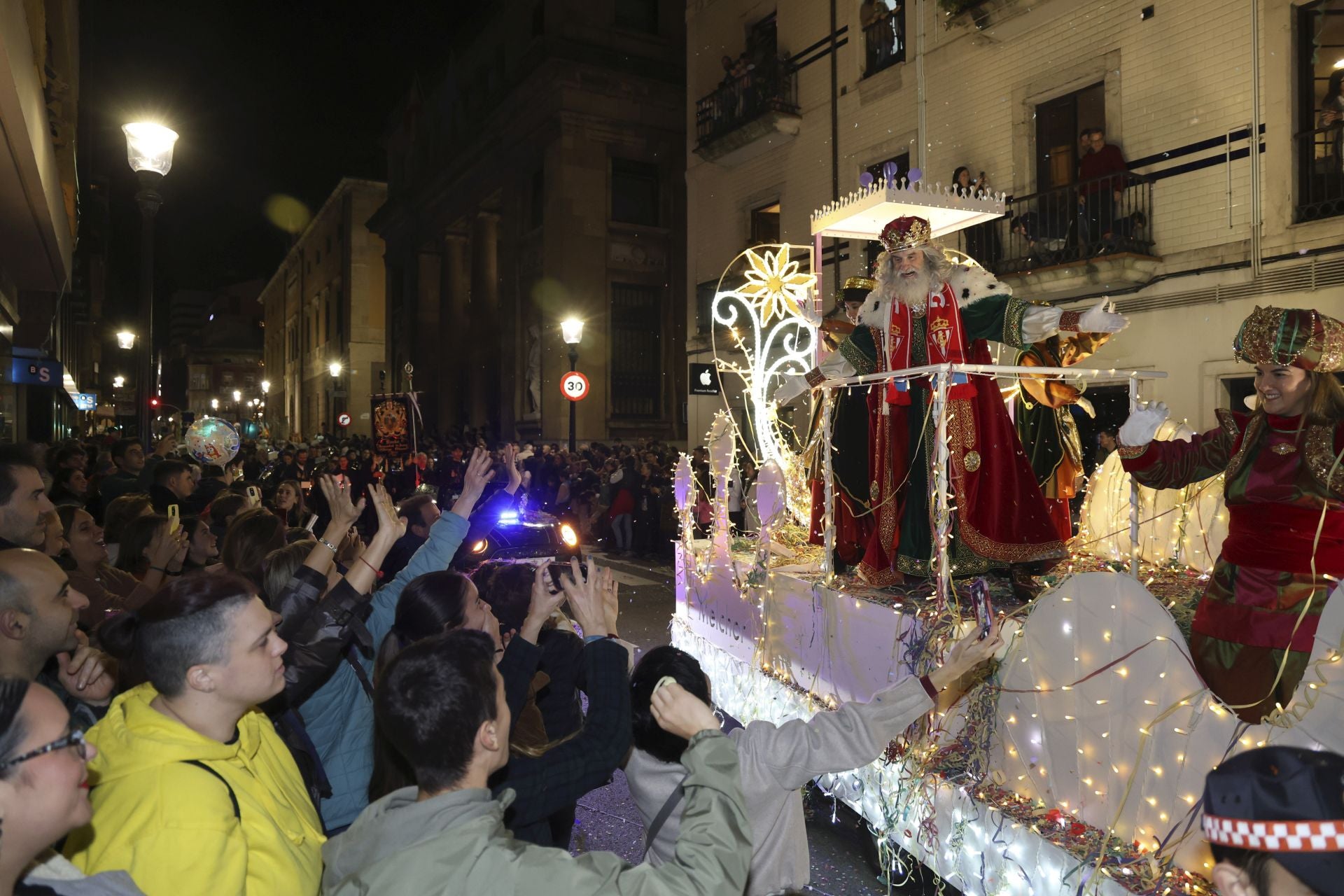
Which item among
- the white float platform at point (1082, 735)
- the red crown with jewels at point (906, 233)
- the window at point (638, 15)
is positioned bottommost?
the white float platform at point (1082, 735)

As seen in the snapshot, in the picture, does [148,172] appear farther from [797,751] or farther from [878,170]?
[878,170]

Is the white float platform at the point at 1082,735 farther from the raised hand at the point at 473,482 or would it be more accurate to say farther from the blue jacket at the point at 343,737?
the blue jacket at the point at 343,737

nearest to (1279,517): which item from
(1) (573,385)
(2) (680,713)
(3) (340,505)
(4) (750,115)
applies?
(2) (680,713)

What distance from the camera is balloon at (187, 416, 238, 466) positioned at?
9.05m

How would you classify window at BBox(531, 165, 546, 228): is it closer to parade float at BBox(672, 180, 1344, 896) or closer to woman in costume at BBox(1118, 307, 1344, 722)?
parade float at BBox(672, 180, 1344, 896)

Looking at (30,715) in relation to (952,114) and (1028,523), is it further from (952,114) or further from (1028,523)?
(952,114)

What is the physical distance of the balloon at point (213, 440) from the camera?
29.7 feet

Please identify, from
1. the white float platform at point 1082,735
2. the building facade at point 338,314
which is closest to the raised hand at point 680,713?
the white float platform at point 1082,735

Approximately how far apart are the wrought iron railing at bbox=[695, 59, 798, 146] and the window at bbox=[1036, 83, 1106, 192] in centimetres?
588

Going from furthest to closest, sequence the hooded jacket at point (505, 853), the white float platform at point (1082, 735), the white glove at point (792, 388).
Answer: the white glove at point (792, 388) → the white float platform at point (1082, 735) → the hooded jacket at point (505, 853)

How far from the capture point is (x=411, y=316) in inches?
1510

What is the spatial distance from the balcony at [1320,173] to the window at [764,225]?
34.9 feet

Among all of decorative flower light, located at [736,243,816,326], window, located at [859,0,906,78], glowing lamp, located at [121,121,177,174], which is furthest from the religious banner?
window, located at [859,0,906,78]

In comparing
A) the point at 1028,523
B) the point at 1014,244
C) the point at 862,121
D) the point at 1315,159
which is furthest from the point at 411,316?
the point at 1028,523
